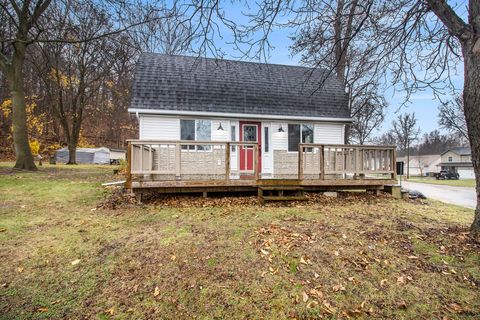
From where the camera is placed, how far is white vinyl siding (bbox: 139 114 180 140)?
9603 millimetres

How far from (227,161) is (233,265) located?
3653 mm

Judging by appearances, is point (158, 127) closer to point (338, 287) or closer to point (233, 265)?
point (233, 265)

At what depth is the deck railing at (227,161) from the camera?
6.80 metres

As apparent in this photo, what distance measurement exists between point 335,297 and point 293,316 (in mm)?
629

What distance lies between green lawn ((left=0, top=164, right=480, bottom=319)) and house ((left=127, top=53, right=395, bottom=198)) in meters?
2.44

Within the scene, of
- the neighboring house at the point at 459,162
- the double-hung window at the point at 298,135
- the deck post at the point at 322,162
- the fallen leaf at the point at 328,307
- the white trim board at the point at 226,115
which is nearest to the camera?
the fallen leaf at the point at 328,307

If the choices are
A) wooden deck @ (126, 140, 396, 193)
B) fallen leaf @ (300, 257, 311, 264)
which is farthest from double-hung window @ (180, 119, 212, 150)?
fallen leaf @ (300, 257, 311, 264)

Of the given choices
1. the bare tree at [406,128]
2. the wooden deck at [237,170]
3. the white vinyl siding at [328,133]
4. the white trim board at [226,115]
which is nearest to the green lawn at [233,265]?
the wooden deck at [237,170]

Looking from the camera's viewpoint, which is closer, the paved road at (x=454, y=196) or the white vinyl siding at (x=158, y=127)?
the white vinyl siding at (x=158, y=127)

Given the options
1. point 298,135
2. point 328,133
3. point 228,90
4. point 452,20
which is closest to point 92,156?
point 228,90

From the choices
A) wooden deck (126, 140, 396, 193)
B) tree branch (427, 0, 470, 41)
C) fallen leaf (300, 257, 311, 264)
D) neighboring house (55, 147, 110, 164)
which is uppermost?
tree branch (427, 0, 470, 41)

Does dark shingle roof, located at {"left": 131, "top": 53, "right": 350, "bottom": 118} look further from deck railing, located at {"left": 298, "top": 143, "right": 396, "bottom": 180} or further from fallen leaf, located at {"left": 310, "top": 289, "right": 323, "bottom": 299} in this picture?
fallen leaf, located at {"left": 310, "top": 289, "right": 323, "bottom": 299}

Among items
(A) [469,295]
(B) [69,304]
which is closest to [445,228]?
(A) [469,295]

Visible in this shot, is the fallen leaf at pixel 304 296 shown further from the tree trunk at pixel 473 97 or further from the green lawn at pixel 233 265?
the tree trunk at pixel 473 97
